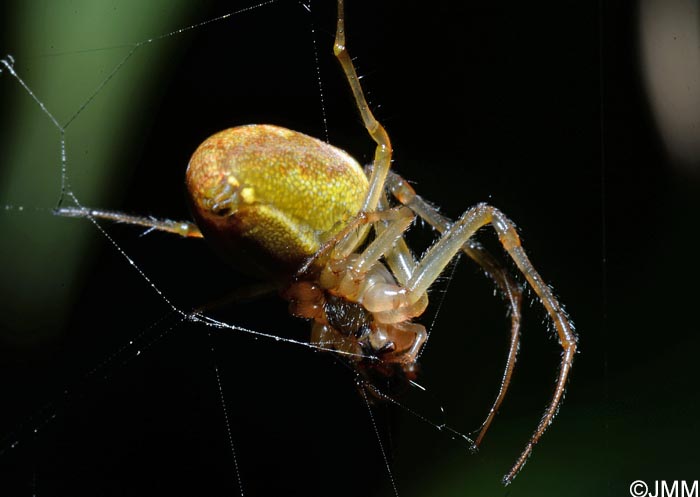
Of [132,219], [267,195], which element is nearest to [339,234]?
[267,195]

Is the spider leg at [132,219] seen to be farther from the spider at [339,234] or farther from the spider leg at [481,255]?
the spider leg at [481,255]

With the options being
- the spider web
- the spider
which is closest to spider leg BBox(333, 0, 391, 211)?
the spider

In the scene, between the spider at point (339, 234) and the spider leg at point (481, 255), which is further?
the spider leg at point (481, 255)

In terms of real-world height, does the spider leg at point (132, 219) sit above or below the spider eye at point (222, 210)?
below

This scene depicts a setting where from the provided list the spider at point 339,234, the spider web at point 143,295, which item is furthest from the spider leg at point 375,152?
the spider web at point 143,295

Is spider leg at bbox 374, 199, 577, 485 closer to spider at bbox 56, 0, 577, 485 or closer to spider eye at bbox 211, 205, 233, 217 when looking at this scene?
spider at bbox 56, 0, 577, 485

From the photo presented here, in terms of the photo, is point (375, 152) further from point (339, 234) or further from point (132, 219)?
point (132, 219)
